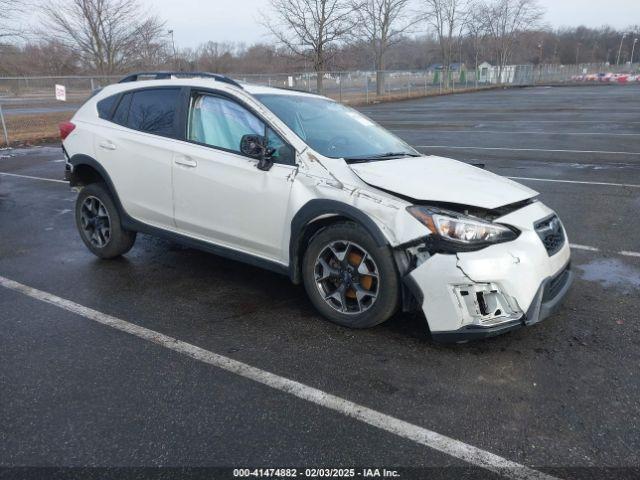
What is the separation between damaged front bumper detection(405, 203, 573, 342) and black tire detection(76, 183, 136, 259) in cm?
315

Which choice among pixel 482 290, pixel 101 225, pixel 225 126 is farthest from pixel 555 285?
pixel 101 225

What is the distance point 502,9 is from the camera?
6450 cm

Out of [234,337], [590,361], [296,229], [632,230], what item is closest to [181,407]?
[234,337]

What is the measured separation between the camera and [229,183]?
13.5 ft

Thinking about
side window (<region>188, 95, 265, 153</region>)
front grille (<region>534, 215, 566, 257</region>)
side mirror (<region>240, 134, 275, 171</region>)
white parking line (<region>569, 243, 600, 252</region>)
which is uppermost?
side window (<region>188, 95, 265, 153</region>)

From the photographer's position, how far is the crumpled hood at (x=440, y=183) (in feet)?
11.2

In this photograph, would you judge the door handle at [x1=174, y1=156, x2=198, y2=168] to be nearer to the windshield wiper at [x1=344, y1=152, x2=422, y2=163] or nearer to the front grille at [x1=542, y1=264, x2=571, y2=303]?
the windshield wiper at [x1=344, y1=152, x2=422, y2=163]

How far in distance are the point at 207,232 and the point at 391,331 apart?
1.74 metres

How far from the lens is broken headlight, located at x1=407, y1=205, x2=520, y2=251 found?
3.19 metres

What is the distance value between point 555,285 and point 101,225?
4207 mm

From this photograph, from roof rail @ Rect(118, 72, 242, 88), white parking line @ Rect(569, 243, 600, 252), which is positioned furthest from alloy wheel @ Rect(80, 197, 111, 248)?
white parking line @ Rect(569, 243, 600, 252)

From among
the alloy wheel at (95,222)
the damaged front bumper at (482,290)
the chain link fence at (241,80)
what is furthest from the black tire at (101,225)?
the damaged front bumper at (482,290)

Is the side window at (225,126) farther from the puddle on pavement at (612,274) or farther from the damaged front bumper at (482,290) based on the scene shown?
the puddle on pavement at (612,274)

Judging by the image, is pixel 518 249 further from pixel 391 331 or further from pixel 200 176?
pixel 200 176
